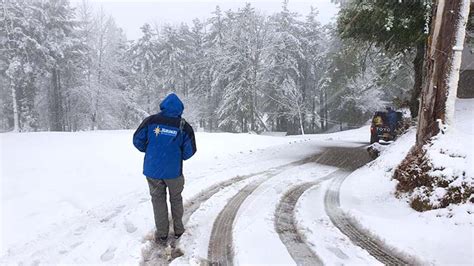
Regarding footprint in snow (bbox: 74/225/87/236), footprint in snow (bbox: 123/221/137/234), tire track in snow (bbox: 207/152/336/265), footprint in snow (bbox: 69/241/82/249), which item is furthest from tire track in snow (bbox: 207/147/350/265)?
footprint in snow (bbox: 74/225/87/236)

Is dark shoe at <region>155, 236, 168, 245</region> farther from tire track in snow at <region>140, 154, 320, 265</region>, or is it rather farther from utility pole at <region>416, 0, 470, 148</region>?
utility pole at <region>416, 0, 470, 148</region>

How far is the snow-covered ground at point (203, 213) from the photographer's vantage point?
4.51 m

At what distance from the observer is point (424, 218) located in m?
5.47

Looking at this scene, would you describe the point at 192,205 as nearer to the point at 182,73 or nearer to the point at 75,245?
the point at 75,245

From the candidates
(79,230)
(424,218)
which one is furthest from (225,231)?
(424,218)

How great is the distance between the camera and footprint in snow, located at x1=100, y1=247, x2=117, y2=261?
4336mm

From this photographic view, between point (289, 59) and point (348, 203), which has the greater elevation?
point (289, 59)

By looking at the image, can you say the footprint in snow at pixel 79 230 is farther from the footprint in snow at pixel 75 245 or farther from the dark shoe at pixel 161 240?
the dark shoe at pixel 161 240

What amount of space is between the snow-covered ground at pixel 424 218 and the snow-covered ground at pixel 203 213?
0.01 m

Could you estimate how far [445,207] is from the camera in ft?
17.9

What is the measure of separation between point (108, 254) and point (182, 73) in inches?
1767

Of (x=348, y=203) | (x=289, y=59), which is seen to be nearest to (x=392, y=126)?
(x=348, y=203)

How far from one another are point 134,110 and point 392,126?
32.5 m

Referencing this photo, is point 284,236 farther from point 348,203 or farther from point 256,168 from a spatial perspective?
point 256,168
